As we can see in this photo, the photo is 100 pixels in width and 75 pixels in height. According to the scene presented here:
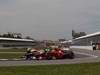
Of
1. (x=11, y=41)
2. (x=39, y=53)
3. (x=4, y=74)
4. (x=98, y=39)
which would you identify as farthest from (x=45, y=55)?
(x=11, y=41)

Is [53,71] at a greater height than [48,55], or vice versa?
[48,55]

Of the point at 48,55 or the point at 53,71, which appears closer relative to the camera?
the point at 53,71

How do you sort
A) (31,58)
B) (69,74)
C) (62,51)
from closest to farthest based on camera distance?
1. (69,74)
2. (31,58)
3. (62,51)

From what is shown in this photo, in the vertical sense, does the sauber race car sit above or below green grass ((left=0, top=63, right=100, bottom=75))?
above

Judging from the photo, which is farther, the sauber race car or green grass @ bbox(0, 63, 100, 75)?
the sauber race car

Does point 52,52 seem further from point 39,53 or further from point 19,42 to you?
point 19,42

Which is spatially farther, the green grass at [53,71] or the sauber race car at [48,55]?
the sauber race car at [48,55]

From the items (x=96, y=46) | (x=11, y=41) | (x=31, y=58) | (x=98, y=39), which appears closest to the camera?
(x=31, y=58)

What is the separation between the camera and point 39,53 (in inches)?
1732

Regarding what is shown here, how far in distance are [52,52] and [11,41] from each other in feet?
422

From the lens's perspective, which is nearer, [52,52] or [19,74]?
[19,74]

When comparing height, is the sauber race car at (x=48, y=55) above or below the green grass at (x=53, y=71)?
above

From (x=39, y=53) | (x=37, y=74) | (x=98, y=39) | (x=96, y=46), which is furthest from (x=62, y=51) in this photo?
(x=98, y=39)

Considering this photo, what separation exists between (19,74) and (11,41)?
501ft
